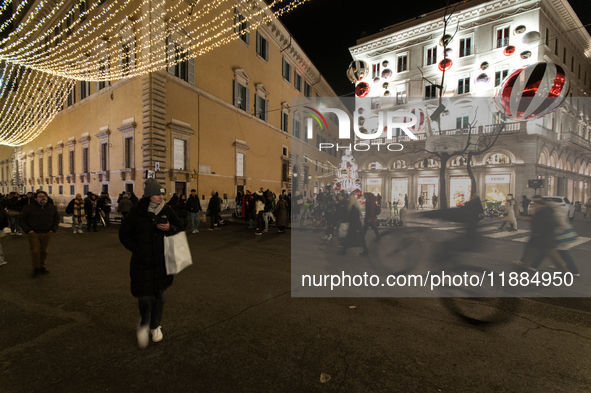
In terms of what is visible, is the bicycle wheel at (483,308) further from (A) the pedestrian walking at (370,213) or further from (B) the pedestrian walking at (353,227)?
(B) the pedestrian walking at (353,227)

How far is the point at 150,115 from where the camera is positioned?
585 inches

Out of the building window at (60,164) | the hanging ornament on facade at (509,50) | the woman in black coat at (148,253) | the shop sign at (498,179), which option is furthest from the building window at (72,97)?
the hanging ornament on facade at (509,50)

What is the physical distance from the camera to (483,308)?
3.84 m

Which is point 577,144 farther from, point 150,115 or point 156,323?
point 150,115

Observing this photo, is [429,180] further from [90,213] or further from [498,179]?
[90,213]

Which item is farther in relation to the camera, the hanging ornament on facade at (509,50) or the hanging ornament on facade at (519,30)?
the hanging ornament on facade at (519,30)

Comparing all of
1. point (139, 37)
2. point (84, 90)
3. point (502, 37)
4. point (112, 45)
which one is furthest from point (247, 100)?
point (502, 37)

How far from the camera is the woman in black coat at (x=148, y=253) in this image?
2.81 meters

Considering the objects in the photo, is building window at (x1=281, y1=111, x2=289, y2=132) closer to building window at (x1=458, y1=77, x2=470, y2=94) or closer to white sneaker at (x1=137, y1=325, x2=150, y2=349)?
building window at (x1=458, y1=77, x2=470, y2=94)

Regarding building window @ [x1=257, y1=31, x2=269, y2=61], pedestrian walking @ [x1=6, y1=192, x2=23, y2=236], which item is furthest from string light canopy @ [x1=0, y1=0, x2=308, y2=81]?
pedestrian walking @ [x1=6, y1=192, x2=23, y2=236]

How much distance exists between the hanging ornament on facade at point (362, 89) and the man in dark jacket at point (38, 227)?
7.56 meters

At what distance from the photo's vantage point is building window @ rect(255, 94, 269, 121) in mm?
23139

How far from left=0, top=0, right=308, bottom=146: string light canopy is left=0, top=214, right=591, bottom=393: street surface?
11.0 metres

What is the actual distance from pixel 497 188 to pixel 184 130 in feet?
52.9
